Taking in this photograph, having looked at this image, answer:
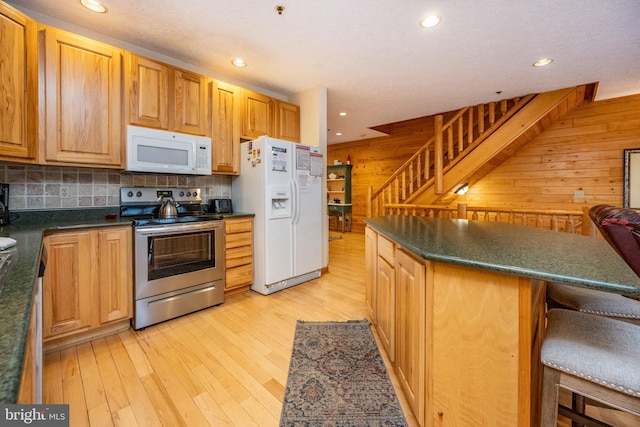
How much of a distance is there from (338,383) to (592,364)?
46.5 inches

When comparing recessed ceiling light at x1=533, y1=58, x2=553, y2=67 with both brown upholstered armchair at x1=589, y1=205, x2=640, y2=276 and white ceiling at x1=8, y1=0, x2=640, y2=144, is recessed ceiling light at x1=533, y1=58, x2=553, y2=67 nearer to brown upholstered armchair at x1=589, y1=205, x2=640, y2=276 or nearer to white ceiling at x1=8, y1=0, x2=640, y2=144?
white ceiling at x1=8, y1=0, x2=640, y2=144

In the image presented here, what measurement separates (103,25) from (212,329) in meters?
2.73

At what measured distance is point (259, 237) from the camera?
9.78ft

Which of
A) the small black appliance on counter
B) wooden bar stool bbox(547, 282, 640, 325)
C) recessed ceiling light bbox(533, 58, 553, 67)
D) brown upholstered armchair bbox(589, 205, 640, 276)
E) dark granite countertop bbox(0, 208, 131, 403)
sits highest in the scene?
recessed ceiling light bbox(533, 58, 553, 67)

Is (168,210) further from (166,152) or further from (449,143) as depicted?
(449,143)

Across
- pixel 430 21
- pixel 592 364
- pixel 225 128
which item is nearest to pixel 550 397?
pixel 592 364

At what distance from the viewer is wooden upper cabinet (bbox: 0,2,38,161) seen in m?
1.73

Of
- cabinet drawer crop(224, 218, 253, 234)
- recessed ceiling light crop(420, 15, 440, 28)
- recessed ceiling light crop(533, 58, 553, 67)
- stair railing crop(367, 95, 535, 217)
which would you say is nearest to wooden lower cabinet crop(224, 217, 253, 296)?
cabinet drawer crop(224, 218, 253, 234)

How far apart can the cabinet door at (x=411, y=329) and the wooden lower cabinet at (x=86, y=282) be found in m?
2.10

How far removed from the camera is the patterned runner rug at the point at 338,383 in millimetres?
1342

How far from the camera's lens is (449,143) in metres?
4.38

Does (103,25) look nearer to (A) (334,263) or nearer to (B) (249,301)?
(B) (249,301)

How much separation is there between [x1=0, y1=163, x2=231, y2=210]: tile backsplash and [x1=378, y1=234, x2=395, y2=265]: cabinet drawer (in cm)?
233

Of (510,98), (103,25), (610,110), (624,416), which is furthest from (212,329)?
(610,110)
